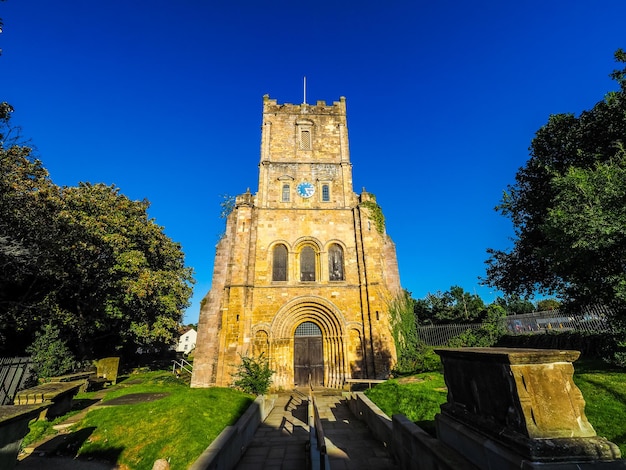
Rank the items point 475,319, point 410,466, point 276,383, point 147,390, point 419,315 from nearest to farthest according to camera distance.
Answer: point 410,466, point 147,390, point 276,383, point 475,319, point 419,315

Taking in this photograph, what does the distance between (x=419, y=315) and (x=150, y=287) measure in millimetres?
27985

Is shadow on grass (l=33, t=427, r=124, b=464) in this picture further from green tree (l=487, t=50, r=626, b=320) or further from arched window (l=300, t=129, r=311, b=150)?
arched window (l=300, t=129, r=311, b=150)

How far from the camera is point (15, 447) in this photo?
3373 millimetres

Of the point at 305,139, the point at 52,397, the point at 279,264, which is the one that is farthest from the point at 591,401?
the point at 305,139

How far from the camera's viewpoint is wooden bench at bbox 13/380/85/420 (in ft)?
31.0

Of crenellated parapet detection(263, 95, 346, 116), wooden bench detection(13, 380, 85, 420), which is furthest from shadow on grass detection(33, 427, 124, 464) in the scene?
crenellated parapet detection(263, 95, 346, 116)

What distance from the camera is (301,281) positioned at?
18141 millimetres

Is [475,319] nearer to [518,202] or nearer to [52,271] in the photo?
[518,202]

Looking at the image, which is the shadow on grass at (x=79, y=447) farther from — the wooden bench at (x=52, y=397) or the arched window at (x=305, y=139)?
the arched window at (x=305, y=139)

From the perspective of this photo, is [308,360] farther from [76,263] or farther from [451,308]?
[451,308]

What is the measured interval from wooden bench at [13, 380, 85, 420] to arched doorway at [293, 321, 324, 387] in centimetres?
1013

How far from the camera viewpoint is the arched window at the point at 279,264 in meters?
18.3

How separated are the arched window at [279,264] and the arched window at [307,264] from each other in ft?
3.45

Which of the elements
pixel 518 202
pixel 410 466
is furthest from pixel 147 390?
pixel 518 202
